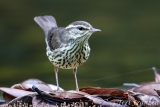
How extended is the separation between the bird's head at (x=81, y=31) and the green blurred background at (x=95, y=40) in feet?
6.85

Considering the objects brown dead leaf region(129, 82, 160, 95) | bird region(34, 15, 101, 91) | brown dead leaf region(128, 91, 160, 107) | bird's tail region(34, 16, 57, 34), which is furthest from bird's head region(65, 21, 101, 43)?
brown dead leaf region(128, 91, 160, 107)

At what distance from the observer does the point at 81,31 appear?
5758mm

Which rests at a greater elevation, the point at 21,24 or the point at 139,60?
the point at 21,24

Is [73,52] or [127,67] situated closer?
[73,52]

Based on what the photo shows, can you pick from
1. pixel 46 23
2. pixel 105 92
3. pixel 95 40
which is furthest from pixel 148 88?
pixel 95 40

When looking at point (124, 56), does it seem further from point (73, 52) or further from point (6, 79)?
point (73, 52)

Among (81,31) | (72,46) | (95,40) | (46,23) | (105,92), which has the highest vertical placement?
(95,40)

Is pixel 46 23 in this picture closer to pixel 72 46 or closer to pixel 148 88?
pixel 72 46

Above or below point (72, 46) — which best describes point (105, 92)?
below

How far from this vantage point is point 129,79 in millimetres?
8906

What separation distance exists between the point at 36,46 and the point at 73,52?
6.00 meters

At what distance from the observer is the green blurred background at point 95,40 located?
9.80m

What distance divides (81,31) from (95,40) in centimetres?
634

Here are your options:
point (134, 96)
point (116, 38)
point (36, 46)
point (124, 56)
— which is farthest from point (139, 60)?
point (134, 96)
